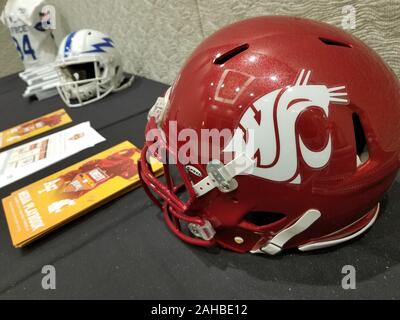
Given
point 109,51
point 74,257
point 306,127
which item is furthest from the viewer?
point 109,51

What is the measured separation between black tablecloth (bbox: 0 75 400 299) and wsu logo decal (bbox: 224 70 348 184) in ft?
0.55

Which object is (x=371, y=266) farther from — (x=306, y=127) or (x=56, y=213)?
(x=56, y=213)

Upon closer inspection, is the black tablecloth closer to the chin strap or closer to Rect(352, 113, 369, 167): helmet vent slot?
the chin strap

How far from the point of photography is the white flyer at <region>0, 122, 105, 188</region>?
894mm

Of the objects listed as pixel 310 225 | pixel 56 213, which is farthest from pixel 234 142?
pixel 56 213

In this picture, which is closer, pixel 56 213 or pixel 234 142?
pixel 234 142

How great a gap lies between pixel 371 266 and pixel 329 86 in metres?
0.28

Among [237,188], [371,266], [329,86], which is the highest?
[329,86]

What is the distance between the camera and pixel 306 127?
424 millimetres

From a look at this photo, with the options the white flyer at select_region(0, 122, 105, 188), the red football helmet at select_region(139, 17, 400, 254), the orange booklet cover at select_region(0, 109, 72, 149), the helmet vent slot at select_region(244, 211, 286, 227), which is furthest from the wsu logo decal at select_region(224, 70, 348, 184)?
the orange booklet cover at select_region(0, 109, 72, 149)

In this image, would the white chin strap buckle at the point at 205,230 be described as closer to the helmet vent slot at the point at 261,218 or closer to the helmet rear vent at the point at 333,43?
the helmet vent slot at the point at 261,218

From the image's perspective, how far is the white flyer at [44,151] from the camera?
0.89m

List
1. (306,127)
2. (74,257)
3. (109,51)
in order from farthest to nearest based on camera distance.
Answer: (109,51), (74,257), (306,127)
